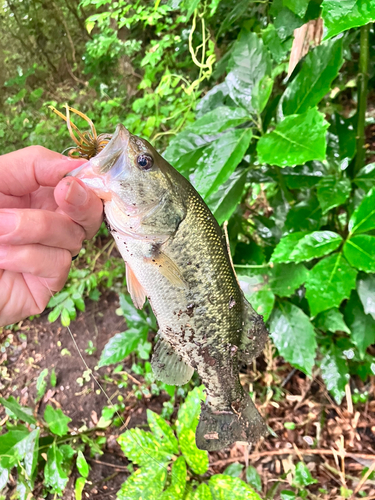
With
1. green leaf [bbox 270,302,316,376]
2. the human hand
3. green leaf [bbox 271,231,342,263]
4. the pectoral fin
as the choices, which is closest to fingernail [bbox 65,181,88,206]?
the human hand

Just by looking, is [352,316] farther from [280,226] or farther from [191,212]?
[191,212]

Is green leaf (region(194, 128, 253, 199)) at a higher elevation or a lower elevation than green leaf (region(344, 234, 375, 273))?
higher

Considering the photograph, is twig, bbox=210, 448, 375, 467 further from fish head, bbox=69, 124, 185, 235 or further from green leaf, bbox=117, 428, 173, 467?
fish head, bbox=69, 124, 185, 235

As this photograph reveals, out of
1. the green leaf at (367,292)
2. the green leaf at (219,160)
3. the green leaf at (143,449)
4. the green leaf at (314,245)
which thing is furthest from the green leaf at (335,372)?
the green leaf at (219,160)

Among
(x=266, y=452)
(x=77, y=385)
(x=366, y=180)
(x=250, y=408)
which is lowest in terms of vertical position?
(x=266, y=452)

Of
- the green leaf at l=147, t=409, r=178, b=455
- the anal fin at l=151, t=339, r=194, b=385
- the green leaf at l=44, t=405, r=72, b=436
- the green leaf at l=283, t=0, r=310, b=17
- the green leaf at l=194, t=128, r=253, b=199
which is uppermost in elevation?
the green leaf at l=283, t=0, r=310, b=17

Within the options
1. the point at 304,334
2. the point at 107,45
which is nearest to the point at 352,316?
the point at 304,334
